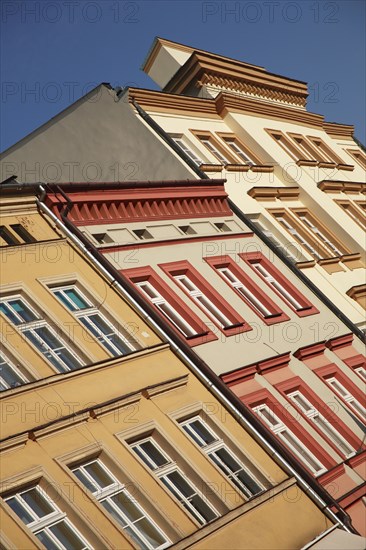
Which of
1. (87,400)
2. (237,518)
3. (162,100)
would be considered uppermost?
(162,100)

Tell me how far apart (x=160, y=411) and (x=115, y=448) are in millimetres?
1449

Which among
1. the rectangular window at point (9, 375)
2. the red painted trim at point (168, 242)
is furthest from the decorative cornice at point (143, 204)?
the rectangular window at point (9, 375)

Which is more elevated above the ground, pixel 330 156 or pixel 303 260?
pixel 330 156

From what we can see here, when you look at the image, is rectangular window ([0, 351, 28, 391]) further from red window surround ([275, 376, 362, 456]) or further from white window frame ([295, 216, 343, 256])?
white window frame ([295, 216, 343, 256])

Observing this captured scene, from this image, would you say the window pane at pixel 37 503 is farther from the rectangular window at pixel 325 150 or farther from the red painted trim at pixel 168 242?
the rectangular window at pixel 325 150

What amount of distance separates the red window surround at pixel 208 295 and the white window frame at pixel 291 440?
2241 millimetres

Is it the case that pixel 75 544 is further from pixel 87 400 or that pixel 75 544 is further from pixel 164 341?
pixel 164 341

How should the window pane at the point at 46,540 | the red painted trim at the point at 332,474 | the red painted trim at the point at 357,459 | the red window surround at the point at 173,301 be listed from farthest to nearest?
the red window surround at the point at 173,301, the red painted trim at the point at 357,459, the red painted trim at the point at 332,474, the window pane at the point at 46,540

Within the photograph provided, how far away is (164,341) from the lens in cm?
1532

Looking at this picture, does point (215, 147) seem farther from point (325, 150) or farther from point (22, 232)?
point (22, 232)

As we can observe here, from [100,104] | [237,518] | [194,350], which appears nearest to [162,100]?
[100,104]

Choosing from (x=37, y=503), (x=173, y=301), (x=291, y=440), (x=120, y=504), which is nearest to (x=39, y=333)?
(x=37, y=503)

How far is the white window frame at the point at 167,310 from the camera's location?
56.5ft

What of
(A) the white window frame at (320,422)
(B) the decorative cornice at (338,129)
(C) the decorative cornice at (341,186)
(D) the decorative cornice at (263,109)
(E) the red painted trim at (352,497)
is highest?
(D) the decorative cornice at (263,109)
